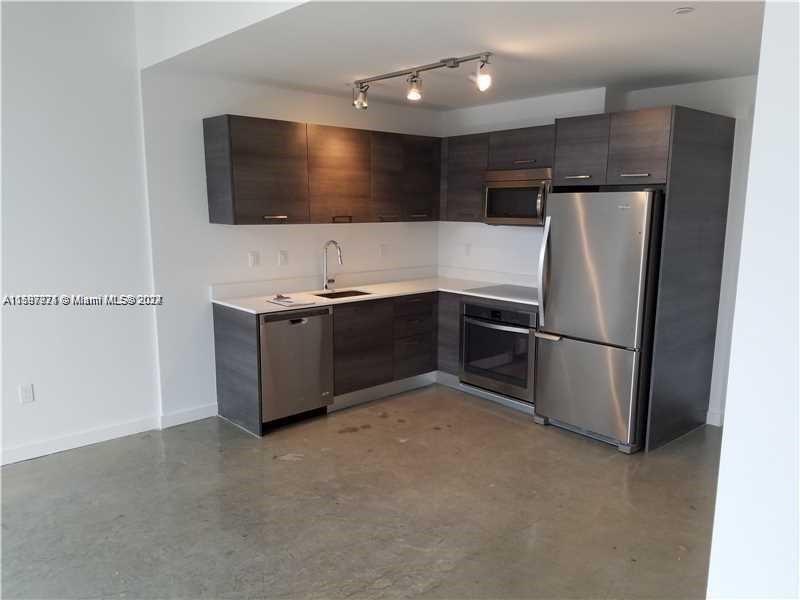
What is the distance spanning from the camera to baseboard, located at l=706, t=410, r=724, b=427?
4.19 m

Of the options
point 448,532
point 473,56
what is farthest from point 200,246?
point 448,532

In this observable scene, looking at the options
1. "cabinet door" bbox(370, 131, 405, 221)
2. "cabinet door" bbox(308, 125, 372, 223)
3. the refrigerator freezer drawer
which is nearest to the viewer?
the refrigerator freezer drawer

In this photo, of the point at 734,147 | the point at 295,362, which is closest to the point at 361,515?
the point at 295,362

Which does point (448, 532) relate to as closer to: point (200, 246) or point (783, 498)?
point (783, 498)

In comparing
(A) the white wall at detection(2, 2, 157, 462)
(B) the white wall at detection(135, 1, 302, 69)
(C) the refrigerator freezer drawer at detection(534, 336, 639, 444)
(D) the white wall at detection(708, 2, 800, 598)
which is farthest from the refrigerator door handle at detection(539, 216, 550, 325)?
(D) the white wall at detection(708, 2, 800, 598)

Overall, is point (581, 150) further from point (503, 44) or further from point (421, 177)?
point (421, 177)

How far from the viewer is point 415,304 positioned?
4.77 meters

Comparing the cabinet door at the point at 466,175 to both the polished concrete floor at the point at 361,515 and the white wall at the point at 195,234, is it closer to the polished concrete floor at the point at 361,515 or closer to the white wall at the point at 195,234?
the white wall at the point at 195,234

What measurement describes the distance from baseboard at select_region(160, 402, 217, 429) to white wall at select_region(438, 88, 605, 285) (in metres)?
2.58

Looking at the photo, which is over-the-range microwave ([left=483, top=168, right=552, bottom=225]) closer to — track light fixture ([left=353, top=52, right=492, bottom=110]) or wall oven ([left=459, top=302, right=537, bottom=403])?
wall oven ([left=459, top=302, right=537, bottom=403])

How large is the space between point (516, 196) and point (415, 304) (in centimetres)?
120

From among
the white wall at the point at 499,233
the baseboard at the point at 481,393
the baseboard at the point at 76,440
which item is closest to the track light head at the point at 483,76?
the white wall at the point at 499,233

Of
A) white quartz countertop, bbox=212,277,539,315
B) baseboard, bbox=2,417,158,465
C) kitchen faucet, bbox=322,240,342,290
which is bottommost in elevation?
baseboard, bbox=2,417,158,465

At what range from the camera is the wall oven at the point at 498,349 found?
4266 millimetres
